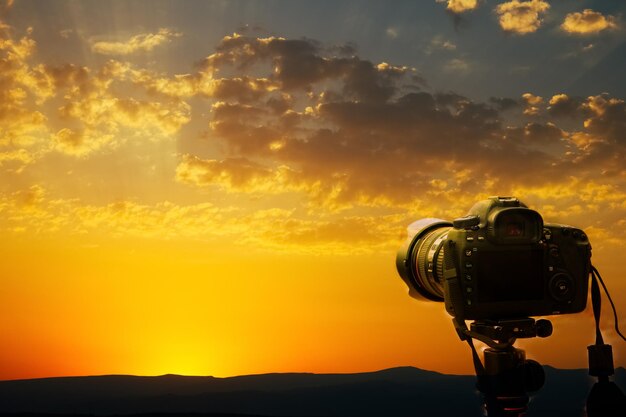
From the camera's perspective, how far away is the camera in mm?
5742

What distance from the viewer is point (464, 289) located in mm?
5770

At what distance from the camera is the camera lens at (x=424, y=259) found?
253 inches

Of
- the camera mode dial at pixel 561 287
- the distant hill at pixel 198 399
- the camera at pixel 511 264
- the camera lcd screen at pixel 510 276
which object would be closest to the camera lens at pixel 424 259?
the camera at pixel 511 264

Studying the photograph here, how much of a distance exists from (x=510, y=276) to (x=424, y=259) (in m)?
1.09

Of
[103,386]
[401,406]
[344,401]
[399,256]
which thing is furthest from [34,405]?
[399,256]

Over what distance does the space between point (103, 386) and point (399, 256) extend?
174 metres

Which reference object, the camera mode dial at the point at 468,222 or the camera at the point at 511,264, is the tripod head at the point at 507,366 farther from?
the camera mode dial at the point at 468,222

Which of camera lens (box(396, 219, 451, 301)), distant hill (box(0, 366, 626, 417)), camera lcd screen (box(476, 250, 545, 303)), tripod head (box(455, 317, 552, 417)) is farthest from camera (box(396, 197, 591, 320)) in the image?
distant hill (box(0, 366, 626, 417))

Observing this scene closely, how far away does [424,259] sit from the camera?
674 cm

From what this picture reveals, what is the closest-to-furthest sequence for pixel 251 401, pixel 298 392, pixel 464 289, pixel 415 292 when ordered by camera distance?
pixel 464 289
pixel 415 292
pixel 251 401
pixel 298 392

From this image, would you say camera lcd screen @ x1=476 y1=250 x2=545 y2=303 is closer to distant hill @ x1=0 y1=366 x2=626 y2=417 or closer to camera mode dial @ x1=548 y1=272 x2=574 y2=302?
camera mode dial @ x1=548 y1=272 x2=574 y2=302

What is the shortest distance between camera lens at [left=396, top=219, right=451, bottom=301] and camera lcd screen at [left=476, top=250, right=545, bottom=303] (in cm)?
60

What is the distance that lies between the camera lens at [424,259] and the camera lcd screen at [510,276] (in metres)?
0.60

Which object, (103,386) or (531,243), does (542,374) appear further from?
(103,386)
